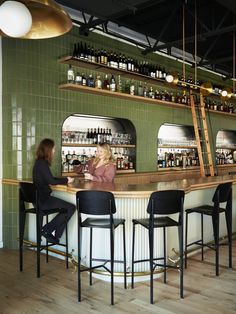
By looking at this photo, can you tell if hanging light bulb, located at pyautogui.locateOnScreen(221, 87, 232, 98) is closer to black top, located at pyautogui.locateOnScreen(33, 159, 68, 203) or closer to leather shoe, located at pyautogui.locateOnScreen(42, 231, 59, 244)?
black top, located at pyautogui.locateOnScreen(33, 159, 68, 203)

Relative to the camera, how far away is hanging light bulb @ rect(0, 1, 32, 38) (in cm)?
151

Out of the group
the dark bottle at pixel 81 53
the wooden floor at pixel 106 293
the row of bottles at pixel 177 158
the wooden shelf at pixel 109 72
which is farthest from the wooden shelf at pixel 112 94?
the wooden floor at pixel 106 293

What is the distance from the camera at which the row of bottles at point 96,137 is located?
17.1 ft

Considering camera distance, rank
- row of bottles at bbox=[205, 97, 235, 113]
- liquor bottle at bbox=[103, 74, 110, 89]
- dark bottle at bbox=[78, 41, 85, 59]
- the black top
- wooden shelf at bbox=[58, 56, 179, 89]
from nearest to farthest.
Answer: the black top, wooden shelf at bbox=[58, 56, 179, 89], dark bottle at bbox=[78, 41, 85, 59], liquor bottle at bbox=[103, 74, 110, 89], row of bottles at bbox=[205, 97, 235, 113]

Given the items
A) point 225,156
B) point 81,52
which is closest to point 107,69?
point 81,52

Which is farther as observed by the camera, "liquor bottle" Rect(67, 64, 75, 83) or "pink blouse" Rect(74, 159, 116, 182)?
"liquor bottle" Rect(67, 64, 75, 83)

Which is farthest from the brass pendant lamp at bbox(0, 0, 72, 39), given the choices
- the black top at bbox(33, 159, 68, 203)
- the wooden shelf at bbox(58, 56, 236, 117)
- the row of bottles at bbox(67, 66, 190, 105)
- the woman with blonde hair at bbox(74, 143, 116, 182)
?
the row of bottles at bbox(67, 66, 190, 105)

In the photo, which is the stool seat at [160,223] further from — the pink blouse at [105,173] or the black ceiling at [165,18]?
the black ceiling at [165,18]

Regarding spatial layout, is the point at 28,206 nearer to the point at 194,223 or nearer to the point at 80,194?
the point at 80,194

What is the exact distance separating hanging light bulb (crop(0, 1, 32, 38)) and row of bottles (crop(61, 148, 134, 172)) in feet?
11.6

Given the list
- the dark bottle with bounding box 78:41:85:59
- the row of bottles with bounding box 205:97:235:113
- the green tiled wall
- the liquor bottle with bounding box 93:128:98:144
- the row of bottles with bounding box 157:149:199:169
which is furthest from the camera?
the row of bottles with bounding box 205:97:235:113

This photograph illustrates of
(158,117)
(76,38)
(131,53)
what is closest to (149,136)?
(158,117)

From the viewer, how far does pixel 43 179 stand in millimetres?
3705

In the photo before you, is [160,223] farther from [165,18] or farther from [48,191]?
[165,18]
